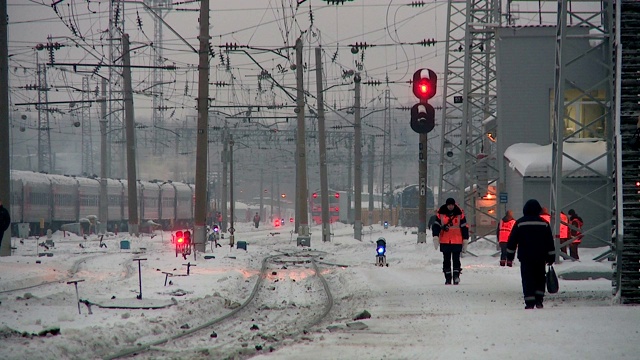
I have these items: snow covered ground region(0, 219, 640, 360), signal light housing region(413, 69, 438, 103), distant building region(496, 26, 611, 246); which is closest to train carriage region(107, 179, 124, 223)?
distant building region(496, 26, 611, 246)

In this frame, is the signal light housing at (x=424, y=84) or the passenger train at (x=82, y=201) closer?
the signal light housing at (x=424, y=84)

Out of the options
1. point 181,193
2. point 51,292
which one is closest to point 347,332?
point 51,292

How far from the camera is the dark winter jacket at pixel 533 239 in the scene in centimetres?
1456

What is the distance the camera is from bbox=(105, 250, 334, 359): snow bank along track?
1078cm

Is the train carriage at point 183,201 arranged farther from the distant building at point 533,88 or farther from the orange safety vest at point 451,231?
the orange safety vest at point 451,231

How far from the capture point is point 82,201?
229 feet

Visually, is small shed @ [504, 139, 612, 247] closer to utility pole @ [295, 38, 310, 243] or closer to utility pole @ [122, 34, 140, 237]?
utility pole @ [295, 38, 310, 243]

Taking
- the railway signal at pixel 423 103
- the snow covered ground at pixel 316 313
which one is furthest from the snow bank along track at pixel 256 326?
the railway signal at pixel 423 103

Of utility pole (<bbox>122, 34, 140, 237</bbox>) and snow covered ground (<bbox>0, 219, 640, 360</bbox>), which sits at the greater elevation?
utility pole (<bbox>122, 34, 140, 237</bbox>)

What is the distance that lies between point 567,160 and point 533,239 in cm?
1923

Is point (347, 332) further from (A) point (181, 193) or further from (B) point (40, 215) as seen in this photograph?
(A) point (181, 193)

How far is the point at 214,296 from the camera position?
18031 millimetres

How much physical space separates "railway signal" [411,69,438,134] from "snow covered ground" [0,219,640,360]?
3.51m

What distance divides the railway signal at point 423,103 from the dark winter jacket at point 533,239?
5.41 m
